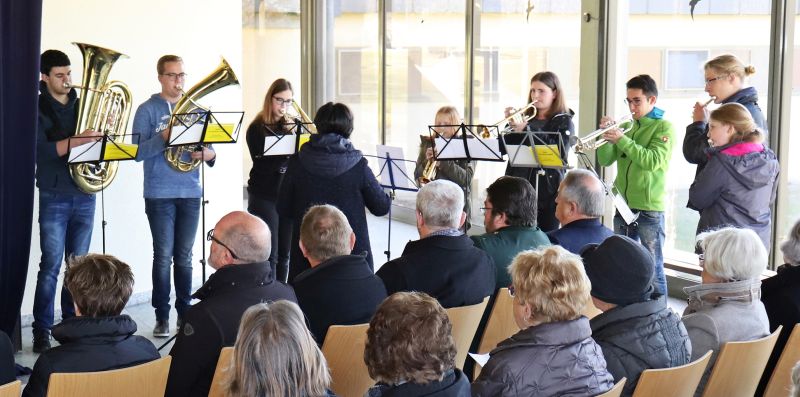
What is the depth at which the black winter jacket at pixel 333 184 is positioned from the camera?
4840mm

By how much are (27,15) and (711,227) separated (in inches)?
135

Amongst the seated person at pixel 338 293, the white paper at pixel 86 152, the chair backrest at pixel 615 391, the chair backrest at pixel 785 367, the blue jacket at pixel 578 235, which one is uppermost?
the white paper at pixel 86 152

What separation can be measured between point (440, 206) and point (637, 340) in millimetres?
1232

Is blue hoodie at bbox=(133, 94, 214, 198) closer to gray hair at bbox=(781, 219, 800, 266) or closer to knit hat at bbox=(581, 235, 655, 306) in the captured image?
knit hat at bbox=(581, 235, 655, 306)

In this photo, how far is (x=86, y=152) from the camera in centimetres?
498

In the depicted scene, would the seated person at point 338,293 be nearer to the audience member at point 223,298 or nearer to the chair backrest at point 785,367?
the audience member at point 223,298

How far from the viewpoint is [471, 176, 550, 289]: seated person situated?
4.01m

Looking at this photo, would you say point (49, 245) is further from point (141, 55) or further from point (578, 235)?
point (578, 235)

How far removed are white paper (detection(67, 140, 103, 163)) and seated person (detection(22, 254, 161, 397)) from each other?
209 centimetres

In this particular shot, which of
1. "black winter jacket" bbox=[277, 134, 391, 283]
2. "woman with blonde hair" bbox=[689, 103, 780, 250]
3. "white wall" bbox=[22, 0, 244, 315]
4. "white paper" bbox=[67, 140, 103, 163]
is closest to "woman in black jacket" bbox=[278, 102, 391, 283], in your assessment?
"black winter jacket" bbox=[277, 134, 391, 283]

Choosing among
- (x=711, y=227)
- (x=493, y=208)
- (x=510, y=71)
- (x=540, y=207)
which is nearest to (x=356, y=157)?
(x=493, y=208)

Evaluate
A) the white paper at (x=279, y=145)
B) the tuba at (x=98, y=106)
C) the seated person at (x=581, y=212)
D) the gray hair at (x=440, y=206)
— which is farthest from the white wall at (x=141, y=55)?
the seated person at (x=581, y=212)

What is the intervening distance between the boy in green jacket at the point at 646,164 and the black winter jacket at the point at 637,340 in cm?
273

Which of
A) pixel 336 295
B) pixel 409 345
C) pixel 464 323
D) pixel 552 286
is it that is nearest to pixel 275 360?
pixel 409 345
